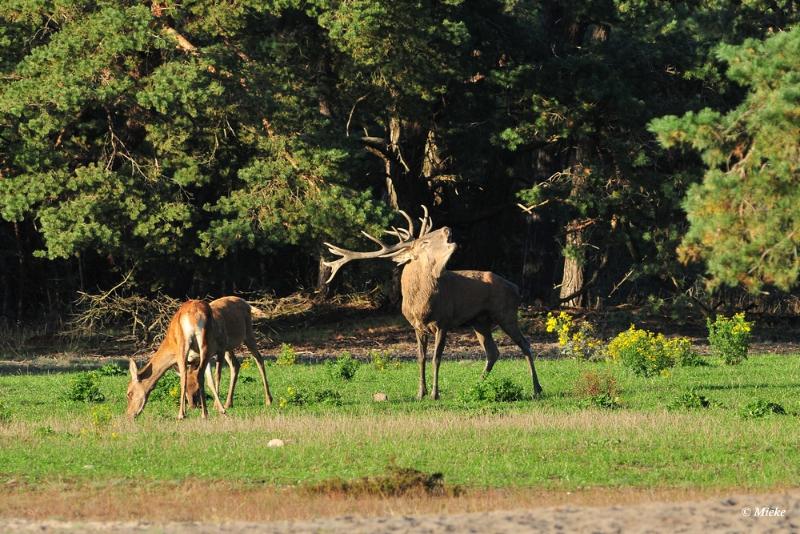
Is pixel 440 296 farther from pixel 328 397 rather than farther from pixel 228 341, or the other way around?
pixel 228 341

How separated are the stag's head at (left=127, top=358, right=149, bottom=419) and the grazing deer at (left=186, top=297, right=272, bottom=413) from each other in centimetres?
69

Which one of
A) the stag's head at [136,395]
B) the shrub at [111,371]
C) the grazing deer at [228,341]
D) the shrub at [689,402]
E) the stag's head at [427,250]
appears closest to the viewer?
the stag's head at [136,395]

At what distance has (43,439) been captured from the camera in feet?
51.3

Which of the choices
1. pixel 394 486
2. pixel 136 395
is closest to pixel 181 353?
pixel 136 395

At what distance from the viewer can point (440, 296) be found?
19.9 meters

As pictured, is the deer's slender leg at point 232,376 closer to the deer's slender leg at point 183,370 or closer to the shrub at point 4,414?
the deer's slender leg at point 183,370

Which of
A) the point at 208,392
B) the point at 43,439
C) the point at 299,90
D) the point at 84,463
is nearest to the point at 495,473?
the point at 84,463

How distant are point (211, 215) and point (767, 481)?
21.3 m

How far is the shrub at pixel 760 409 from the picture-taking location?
55.4 feet

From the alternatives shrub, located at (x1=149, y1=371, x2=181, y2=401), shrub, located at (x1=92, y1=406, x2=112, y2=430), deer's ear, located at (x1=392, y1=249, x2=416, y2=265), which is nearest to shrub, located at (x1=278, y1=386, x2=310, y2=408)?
shrub, located at (x1=149, y1=371, x2=181, y2=401)

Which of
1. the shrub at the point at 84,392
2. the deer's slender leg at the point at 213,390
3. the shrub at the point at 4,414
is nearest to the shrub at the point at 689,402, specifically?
the deer's slender leg at the point at 213,390

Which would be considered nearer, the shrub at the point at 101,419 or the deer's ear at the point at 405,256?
the shrub at the point at 101,419

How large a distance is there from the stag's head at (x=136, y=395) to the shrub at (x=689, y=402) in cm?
659

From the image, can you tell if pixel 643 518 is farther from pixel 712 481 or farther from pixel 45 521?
pixel 45 521
